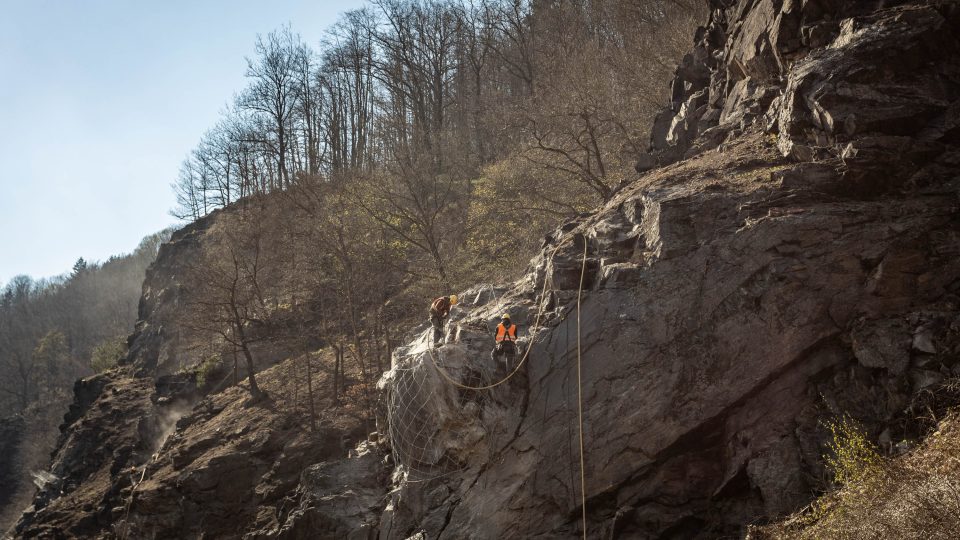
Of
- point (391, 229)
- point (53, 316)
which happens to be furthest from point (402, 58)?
point (53, 316)

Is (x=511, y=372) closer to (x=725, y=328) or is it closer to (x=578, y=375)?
(x=578, y=375)

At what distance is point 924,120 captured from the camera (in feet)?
37.2

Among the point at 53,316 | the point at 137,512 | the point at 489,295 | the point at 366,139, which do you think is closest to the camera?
the point at 489,295

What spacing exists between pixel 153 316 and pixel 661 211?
35.0 meters

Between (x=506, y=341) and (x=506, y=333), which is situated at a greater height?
(x=506, y=333)

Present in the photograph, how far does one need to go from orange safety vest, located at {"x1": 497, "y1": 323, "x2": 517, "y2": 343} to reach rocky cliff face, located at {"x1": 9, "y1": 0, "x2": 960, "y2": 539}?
0.43 metres

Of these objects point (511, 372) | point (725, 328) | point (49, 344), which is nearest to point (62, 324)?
point (49, 344)

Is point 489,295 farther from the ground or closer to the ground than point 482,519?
farther from the ground

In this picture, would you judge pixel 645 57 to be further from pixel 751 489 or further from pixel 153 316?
pixel 153 316

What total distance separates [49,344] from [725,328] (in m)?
64.1

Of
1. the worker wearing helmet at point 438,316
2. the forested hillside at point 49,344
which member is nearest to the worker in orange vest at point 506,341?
the worker wearing helmet at point 438,316

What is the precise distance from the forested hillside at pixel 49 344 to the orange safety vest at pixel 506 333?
36746mm

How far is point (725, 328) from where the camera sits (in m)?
10.6

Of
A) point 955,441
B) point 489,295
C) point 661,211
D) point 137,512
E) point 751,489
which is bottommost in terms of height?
point 137,512
